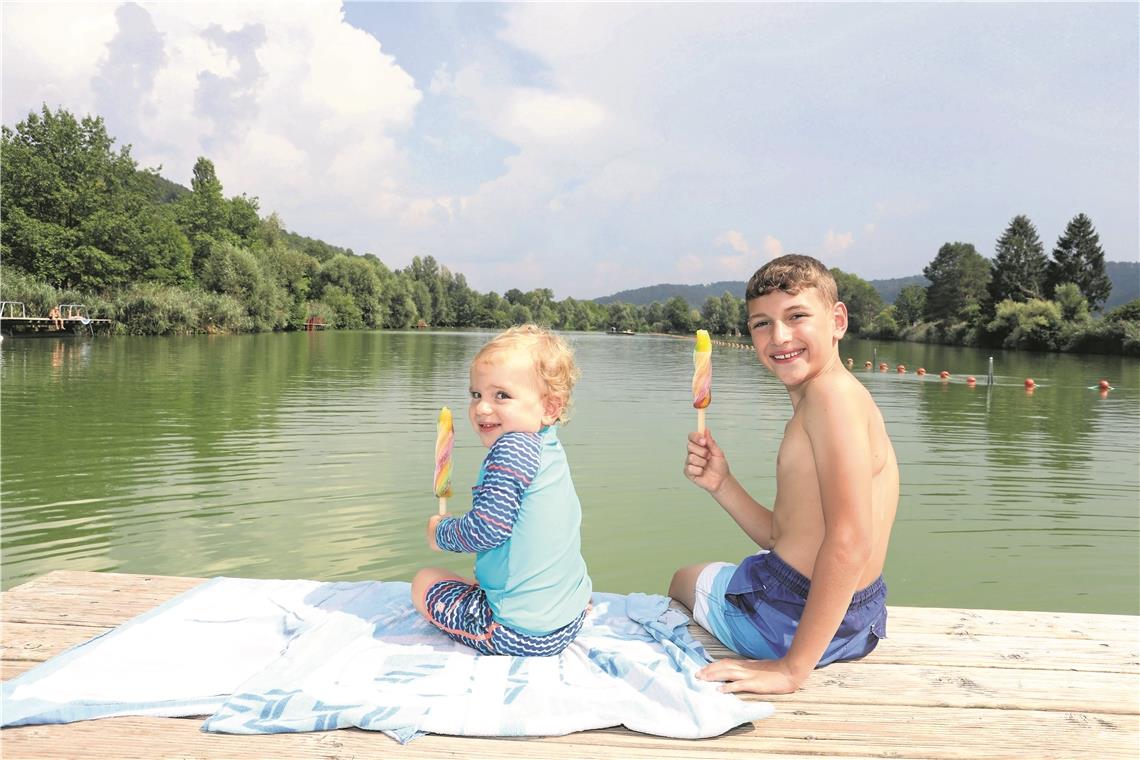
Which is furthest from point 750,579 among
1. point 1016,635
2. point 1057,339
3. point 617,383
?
point 1057,339

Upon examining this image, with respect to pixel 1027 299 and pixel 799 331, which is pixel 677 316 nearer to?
pixel 1027 299

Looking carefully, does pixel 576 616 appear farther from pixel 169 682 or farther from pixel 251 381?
pixel 251 381

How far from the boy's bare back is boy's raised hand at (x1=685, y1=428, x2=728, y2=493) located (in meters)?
0.31

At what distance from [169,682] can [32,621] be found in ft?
3.47

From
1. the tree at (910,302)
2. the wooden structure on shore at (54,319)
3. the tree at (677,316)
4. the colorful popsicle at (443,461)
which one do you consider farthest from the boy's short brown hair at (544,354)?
the tree at (677,316)

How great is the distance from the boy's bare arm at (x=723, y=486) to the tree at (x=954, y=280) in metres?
81.8

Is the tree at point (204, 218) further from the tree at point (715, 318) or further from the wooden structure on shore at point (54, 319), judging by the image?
the tree at point (715, 318)

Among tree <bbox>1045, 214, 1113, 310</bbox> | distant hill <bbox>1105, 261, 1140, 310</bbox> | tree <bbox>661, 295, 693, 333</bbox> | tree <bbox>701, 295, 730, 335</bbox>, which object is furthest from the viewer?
distant hill <bbox>1105, 261, 1140, 310</bbox>

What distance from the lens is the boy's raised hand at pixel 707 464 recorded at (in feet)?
9.90

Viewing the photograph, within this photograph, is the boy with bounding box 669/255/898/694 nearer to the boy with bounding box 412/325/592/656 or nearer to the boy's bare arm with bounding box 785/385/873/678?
the boy's bare arm with bounding box 785/385/873/678

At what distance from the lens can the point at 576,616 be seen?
2842mm

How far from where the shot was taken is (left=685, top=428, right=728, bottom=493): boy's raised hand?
3018 millimetres

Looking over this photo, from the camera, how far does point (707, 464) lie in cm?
303

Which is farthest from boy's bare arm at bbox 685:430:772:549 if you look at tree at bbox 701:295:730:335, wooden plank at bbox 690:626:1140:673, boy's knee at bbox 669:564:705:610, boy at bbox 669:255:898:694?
tree at bbox 701:295:730:335
